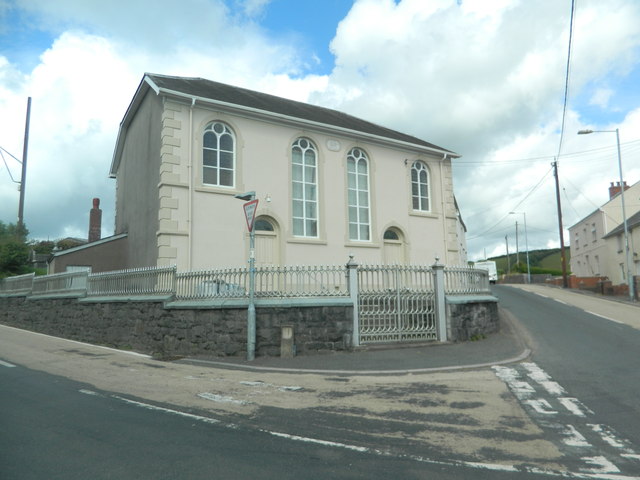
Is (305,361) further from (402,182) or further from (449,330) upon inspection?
(402,182)

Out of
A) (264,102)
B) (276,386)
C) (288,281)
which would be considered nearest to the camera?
(276,386)

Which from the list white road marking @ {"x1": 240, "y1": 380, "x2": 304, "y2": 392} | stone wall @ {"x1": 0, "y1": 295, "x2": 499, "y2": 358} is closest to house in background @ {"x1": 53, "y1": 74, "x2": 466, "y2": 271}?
stone wall @ {"x1": 0, "y1": 295, "x2": 499, "y2": 358}

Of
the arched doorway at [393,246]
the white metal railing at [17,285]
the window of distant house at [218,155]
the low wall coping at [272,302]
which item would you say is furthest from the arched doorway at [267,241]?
the white metal railing at [17,285]

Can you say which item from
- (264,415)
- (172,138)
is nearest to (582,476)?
(264,415)

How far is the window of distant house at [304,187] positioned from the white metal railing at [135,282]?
20.4ft

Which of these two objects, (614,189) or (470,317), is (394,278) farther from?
(614,189)

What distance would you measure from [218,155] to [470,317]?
31.1 feet

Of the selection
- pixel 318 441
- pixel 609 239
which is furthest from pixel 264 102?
pixel 609 239

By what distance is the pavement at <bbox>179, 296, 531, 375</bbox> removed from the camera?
29.9 feet

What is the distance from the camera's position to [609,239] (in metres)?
38.3

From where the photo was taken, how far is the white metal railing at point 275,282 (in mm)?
10578

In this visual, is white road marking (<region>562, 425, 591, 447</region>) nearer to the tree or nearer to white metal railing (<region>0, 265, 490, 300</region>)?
white metal railing (<region>0, 265, 490, 300</region>)

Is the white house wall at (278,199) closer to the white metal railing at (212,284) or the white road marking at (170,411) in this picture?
the white metal railing at (212,284)

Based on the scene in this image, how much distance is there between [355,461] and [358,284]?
7009 millimetres
